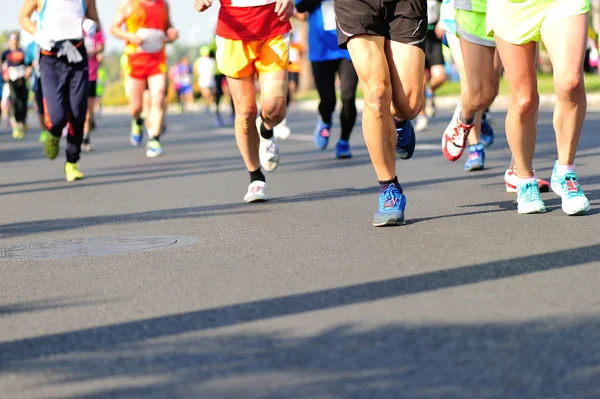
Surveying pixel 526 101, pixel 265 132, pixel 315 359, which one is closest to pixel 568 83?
pixel 526 101

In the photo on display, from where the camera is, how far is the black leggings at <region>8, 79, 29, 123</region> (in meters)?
25.0

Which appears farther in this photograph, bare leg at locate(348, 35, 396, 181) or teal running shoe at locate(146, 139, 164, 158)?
teal running shoe at locate(146, 139, 164, 158)

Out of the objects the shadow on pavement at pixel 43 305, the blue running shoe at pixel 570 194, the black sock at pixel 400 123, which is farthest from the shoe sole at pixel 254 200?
the shadow on pavement at pixel 43 305

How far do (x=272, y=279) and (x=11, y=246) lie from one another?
2.35m

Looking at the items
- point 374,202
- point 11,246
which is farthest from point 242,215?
point 11,246

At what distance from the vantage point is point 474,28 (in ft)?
25.4

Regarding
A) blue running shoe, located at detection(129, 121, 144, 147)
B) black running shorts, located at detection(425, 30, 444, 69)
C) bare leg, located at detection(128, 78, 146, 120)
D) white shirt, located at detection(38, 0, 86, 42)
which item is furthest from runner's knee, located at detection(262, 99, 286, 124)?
blue running shoe, located at detection(129, 121, 144, 147)

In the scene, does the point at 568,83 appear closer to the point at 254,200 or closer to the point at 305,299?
the point at 305,299

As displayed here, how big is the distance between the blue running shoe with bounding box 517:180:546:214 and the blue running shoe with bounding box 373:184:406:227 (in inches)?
26.5

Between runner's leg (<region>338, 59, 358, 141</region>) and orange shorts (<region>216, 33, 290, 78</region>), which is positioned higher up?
orange shorts (<region>216, 33, 290, 78</region>)

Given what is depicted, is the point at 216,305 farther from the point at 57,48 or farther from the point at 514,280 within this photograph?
the point at 57,48

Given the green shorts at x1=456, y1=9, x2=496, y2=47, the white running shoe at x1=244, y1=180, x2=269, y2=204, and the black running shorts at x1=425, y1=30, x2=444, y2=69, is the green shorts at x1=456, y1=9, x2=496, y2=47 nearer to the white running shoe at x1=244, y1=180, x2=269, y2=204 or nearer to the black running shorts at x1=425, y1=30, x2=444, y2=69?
the white running shoe at x1=244, y1=180, x2=269, y2=204

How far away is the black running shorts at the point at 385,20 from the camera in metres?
6.93

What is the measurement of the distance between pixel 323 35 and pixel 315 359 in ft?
28.7
